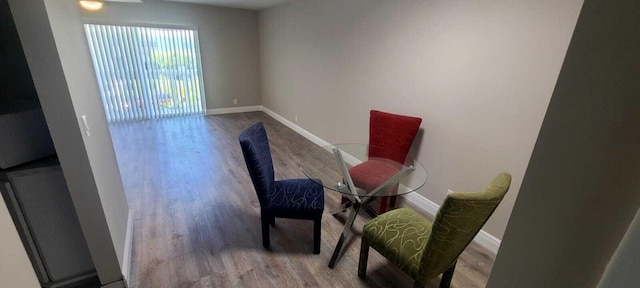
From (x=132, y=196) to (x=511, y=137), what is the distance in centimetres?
342

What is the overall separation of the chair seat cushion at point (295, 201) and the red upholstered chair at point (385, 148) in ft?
1.22

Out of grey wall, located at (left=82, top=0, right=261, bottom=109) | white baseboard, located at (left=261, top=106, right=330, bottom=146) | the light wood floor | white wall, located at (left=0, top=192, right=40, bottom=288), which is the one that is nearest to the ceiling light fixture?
the light wood floor

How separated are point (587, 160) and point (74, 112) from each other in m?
1.87

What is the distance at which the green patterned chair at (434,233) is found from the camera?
44.3 inches

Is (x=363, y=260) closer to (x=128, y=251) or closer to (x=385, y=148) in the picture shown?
(x=385, y=148)

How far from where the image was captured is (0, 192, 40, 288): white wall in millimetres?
618

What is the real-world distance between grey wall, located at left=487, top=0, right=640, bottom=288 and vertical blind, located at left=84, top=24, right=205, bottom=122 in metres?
6.08

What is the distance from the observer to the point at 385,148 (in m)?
2.60

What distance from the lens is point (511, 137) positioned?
1864 mm

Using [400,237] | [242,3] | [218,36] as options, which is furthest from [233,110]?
[400,237]

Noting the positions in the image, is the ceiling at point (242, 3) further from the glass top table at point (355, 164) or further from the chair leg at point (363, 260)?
the chair leg at point (363, 260)

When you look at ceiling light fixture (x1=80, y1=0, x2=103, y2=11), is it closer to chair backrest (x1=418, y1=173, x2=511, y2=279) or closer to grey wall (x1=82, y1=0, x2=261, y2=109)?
grey wall (x1=82, y1=0, x2=261, y2=109)

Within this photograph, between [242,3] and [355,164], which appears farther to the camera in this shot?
[242,3]

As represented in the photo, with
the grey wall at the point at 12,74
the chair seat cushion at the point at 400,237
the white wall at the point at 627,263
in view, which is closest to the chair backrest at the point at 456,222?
the chair seat cushion at the point at 400,237
